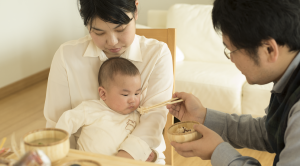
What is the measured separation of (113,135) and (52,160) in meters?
0.52

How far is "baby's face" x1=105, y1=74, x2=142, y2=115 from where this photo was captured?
1.25 meters

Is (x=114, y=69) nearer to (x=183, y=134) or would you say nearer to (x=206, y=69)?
(x=183, y=134)

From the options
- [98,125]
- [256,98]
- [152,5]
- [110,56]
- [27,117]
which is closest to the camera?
[98,125]

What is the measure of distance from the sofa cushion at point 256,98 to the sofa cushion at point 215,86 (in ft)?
0.17

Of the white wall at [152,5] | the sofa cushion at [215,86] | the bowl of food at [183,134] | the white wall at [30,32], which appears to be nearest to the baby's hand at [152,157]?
the bowl of food at [183,134]

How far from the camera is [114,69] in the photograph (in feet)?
4.16

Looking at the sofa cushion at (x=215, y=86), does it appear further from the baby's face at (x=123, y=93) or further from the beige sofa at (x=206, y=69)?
the baby's face at (x=123, y=93)

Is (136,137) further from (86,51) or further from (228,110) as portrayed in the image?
(228,110)

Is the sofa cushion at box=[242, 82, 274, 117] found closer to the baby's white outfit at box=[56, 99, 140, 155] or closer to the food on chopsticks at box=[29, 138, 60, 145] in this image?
the baby's white outfit at box=[56, 99, 140, 155]

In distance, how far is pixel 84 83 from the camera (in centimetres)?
134

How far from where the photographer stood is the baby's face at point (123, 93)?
1.25 m

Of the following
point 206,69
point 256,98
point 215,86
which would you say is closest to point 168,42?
point 215,86

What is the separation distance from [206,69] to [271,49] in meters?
2.01

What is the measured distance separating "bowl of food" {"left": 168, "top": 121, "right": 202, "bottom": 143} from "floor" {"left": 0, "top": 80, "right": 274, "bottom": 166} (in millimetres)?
1360
